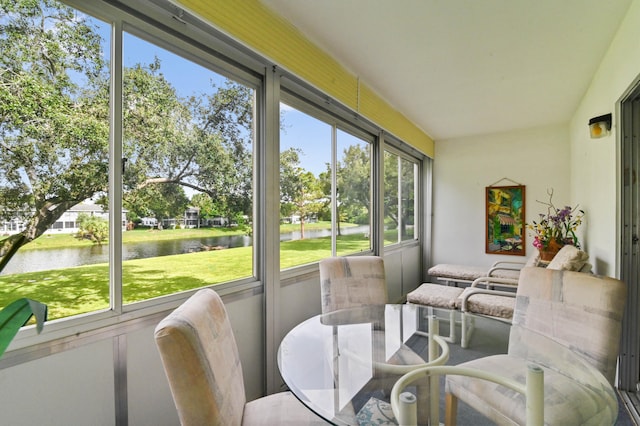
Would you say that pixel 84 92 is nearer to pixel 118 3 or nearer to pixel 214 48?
pixel 118 3

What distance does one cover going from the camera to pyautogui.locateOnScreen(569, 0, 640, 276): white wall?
1891 mm

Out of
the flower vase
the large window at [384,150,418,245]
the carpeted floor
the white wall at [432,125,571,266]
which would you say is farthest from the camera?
the white wall at [432,125,571,266]

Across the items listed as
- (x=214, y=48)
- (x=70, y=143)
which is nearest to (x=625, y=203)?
(x=214, y=48)

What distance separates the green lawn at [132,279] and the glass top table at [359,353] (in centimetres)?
62

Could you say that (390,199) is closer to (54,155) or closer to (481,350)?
(481,350)

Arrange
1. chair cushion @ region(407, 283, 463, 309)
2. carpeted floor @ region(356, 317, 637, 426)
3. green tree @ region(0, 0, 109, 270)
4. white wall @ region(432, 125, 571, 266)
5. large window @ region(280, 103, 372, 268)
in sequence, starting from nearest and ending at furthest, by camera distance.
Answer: green tree @ region(0, 0, 109, 270)
carpeted floor @ region(356, 317, 637, 426)
large window @ region(280, 103, 372, 268)
chair cushion @ region(407, 283, 463, 309)
white wall @ region(432, 125, 571, 266)

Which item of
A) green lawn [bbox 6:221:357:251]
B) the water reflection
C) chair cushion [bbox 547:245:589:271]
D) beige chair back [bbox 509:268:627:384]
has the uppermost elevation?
green lawn [bbox 6:221:357:251]

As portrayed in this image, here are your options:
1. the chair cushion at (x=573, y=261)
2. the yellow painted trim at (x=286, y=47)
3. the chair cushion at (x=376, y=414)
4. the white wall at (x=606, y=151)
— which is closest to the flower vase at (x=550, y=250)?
the white wall at (x=606, y=151)

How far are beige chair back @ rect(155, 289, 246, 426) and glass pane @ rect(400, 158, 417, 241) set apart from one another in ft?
12.8

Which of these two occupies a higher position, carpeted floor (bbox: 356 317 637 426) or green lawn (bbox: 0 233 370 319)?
green lawn (bbox: 0 233 370 319)

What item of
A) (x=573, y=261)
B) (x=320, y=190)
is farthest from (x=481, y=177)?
(x=320, y=190)

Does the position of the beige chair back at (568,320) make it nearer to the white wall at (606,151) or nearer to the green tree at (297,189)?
the white wall at (606,151)

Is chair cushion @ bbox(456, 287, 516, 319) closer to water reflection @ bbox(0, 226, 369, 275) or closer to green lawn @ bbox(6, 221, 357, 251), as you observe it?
green lawn @ bbox(6, 221, 357, 251)

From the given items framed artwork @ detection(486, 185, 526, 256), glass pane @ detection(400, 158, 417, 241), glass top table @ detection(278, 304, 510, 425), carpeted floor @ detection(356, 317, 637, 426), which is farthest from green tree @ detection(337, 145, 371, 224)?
framed artwork @ detection(486, 185, 526, 256)
